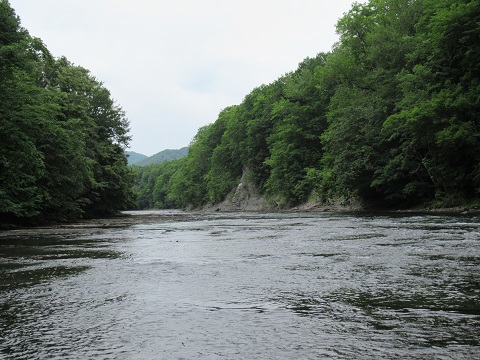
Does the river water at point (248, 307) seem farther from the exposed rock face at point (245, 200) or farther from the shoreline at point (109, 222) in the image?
the exposed rock face at point (245, 200)

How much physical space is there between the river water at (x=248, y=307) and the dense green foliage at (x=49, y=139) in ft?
35.4

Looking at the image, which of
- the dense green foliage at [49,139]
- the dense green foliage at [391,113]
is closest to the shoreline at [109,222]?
the dense green foliage at [49,139]

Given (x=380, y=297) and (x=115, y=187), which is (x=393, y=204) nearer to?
(x=115, y=187)

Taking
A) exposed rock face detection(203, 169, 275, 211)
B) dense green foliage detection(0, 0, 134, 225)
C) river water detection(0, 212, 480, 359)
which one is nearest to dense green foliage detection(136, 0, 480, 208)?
exposed rock face detection(203, 169, 275, 211)

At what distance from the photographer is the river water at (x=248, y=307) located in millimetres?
3463

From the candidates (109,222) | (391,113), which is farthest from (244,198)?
(109,222)

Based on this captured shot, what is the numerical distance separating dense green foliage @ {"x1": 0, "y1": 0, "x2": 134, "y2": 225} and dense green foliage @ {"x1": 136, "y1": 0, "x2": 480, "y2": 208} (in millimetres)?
21423

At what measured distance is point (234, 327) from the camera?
13.3ft

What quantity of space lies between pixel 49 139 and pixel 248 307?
21.3 metres

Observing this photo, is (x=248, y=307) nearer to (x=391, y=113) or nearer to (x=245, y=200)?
(x=391, y=113)

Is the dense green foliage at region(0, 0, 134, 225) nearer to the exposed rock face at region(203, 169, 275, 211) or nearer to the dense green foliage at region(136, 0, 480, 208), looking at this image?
the dense green foliage at region(136, 0, 480, 208)

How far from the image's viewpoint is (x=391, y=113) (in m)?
36.0

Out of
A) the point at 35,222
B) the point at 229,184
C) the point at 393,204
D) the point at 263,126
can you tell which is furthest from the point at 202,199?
the point at 35,222

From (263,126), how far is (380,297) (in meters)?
62.6
